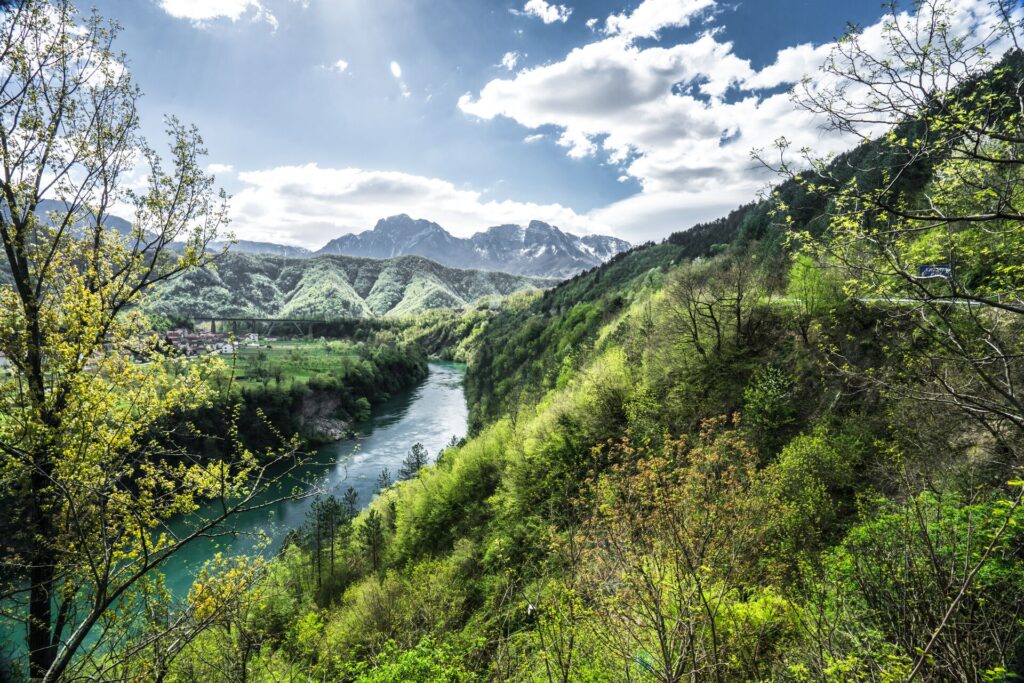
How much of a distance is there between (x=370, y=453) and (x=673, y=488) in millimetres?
63943

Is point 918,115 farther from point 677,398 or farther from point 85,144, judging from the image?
point 677,398

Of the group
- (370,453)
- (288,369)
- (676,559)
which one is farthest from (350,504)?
(288,369)

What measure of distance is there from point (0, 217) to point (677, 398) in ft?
97.0

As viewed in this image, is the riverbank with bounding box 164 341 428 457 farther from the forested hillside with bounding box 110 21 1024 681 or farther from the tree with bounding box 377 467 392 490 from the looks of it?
the forested hillside with bounding box 110 21 1024 681

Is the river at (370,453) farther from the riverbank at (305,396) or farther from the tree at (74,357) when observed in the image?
the tree at (74,357)

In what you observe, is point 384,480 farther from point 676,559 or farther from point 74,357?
point 676,559

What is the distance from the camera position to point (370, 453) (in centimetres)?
7206

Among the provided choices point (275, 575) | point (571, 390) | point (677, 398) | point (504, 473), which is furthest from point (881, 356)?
point (275, 575)

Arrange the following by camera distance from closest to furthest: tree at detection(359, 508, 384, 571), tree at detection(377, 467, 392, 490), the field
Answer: tree at detection(359, 508, 384, 571) < tree at detection(377, 467, 392, 490) < the field

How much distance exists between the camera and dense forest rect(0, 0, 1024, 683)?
5457 millimetres

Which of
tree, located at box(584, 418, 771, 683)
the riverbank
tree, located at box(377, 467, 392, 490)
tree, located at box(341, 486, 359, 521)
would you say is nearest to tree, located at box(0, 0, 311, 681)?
tree, located at box(584, 418, 771, 683)

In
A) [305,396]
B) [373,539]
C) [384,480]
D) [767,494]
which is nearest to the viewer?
[767,494]

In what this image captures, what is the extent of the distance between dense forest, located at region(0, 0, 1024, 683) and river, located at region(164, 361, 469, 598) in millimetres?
5798

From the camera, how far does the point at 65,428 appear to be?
843cm
